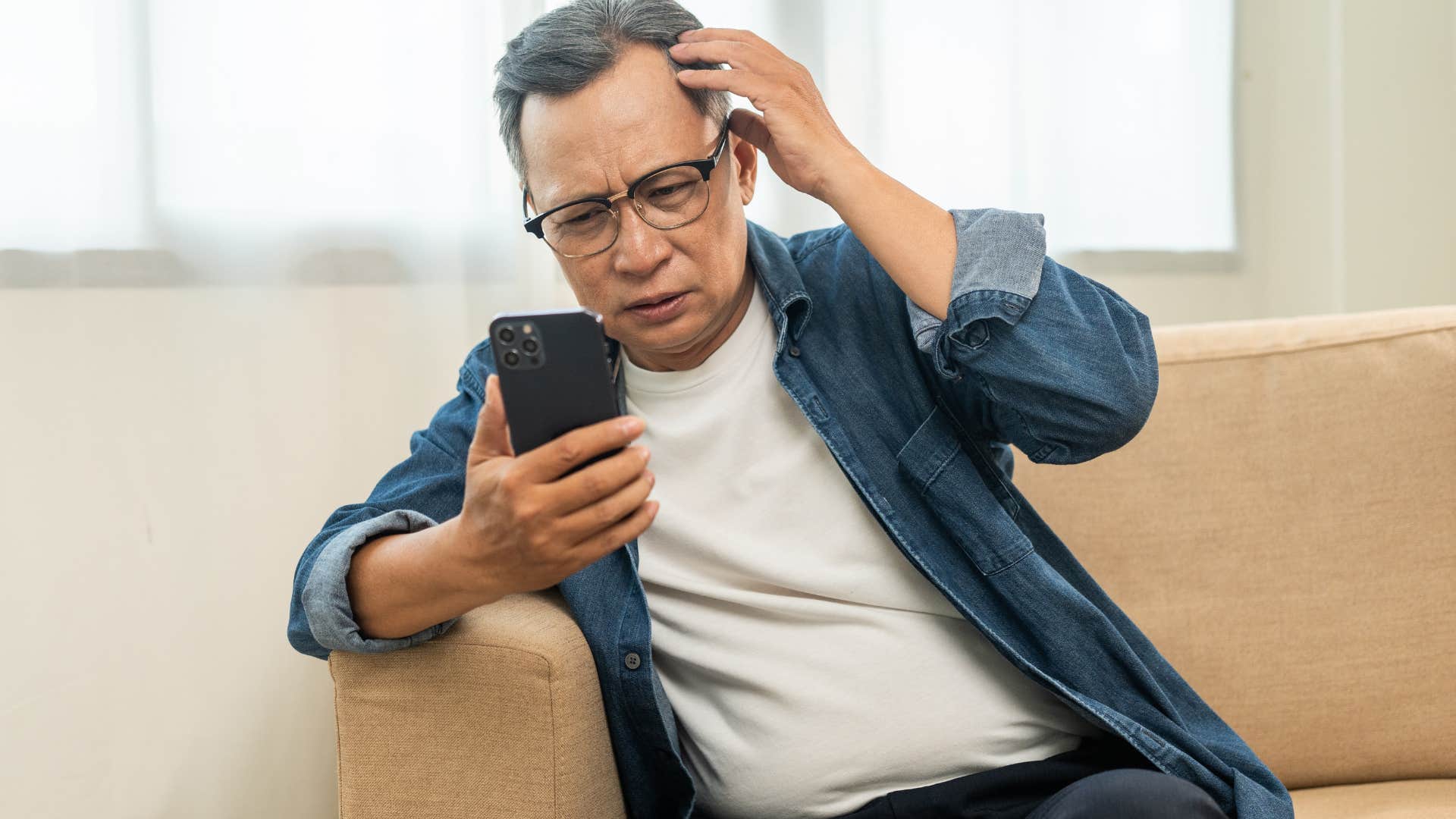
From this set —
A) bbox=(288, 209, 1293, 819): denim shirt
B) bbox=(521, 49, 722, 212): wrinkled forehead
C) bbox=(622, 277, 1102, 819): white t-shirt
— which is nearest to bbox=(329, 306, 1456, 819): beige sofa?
bbox=(288, 209, 1293, 819): denim shirt

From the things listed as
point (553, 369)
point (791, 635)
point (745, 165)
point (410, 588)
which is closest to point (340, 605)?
point (410, 588)

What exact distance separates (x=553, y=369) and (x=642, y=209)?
0.32 meters

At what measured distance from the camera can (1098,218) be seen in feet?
7.78

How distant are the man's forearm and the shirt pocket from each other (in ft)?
1.48

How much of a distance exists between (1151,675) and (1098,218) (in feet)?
4.65

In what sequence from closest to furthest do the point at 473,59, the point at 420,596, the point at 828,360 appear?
the point at 420,596
the point at 828,360
the point at 473,59

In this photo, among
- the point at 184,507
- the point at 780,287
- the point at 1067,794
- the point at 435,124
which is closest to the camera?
the point at 1067,794

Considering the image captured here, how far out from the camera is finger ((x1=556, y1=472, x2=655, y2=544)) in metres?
0.89

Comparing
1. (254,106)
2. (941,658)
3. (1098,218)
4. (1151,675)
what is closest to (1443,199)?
(1098,218)

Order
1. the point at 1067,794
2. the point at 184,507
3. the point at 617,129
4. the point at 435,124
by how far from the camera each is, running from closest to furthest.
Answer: the point at 1067,794, the point at 617,129, the point at 184,507, the point at 435,124

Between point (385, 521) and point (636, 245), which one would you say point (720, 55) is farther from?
point (385, 521)

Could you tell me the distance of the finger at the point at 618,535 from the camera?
36.0 inches

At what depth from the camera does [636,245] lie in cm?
112

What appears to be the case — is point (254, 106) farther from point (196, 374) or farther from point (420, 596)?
point (420, 596)
